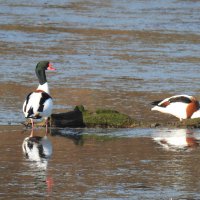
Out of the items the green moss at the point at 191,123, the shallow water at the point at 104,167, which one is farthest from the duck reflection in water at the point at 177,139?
the green moss at the point at 191,123

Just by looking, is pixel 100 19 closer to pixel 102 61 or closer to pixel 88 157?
pixel 102 61

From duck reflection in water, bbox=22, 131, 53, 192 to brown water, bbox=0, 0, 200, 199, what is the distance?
0.15ft

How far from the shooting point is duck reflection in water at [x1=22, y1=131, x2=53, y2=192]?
9.85 m

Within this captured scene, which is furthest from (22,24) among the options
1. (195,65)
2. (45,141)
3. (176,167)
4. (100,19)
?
(176,167)

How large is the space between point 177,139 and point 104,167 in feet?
7.95

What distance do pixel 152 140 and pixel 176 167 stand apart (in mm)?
2088

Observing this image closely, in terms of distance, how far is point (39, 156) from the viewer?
37.0 feet

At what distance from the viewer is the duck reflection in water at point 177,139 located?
12.2 metres

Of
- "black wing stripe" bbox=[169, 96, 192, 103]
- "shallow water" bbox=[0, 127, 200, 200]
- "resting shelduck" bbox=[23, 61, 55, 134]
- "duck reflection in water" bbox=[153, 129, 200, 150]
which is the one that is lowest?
"shallow water" bbox=[0, 127, 200, 200]

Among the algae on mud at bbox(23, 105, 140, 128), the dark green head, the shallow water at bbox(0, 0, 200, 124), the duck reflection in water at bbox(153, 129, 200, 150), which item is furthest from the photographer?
the shallow water at bbox(0, 0, 200, 124)

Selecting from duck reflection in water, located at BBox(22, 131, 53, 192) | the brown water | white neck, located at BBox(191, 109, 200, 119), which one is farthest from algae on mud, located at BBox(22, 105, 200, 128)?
duck reflection in water, located at BBox(22, 131, 53, 192)

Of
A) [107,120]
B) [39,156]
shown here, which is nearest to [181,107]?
[107,120]

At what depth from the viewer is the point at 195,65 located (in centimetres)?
2283

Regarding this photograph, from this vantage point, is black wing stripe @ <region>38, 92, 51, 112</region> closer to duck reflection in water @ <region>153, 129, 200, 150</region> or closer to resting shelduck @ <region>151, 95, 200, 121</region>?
duck reflection in water @ <region>153, 129, 200, 150</region>
